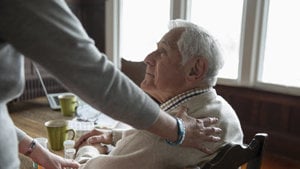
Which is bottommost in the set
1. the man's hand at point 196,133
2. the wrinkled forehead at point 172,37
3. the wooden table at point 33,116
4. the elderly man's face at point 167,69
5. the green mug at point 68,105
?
the wooden table at point 33,116

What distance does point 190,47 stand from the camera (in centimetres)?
107

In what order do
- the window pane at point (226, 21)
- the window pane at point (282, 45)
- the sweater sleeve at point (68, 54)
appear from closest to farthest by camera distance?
the sweater sleeve at point (68, 54) → the window pane at point (282, 45) → the window pane at point (226, 21)

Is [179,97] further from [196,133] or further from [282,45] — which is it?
[282,45]

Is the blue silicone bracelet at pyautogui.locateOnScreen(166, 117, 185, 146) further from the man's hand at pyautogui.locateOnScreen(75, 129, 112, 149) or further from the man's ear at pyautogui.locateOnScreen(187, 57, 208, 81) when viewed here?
the man's hand at pyautogui.locateOnScreen(75, 129, 112, 149)

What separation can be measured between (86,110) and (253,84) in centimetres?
149

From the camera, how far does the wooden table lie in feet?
5.25

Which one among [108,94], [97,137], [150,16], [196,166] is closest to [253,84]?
[150,16]

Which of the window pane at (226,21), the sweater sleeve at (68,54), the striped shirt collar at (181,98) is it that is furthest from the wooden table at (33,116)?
the window pane at (226,21)

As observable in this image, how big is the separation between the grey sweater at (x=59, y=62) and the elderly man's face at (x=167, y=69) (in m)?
0.49

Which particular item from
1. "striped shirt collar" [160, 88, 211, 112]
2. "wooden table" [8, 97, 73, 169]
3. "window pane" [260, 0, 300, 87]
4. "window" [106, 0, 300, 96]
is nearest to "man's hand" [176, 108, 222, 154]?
"striped shirt collar" [160, 88, 211, 112]

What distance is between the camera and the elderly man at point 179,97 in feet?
3.12

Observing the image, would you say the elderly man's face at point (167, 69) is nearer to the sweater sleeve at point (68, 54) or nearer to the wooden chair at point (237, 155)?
the wooden chair at point (237, 155)

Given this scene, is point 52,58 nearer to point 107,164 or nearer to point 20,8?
point 20,8

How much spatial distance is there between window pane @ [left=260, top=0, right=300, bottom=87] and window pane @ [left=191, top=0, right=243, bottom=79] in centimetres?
26
